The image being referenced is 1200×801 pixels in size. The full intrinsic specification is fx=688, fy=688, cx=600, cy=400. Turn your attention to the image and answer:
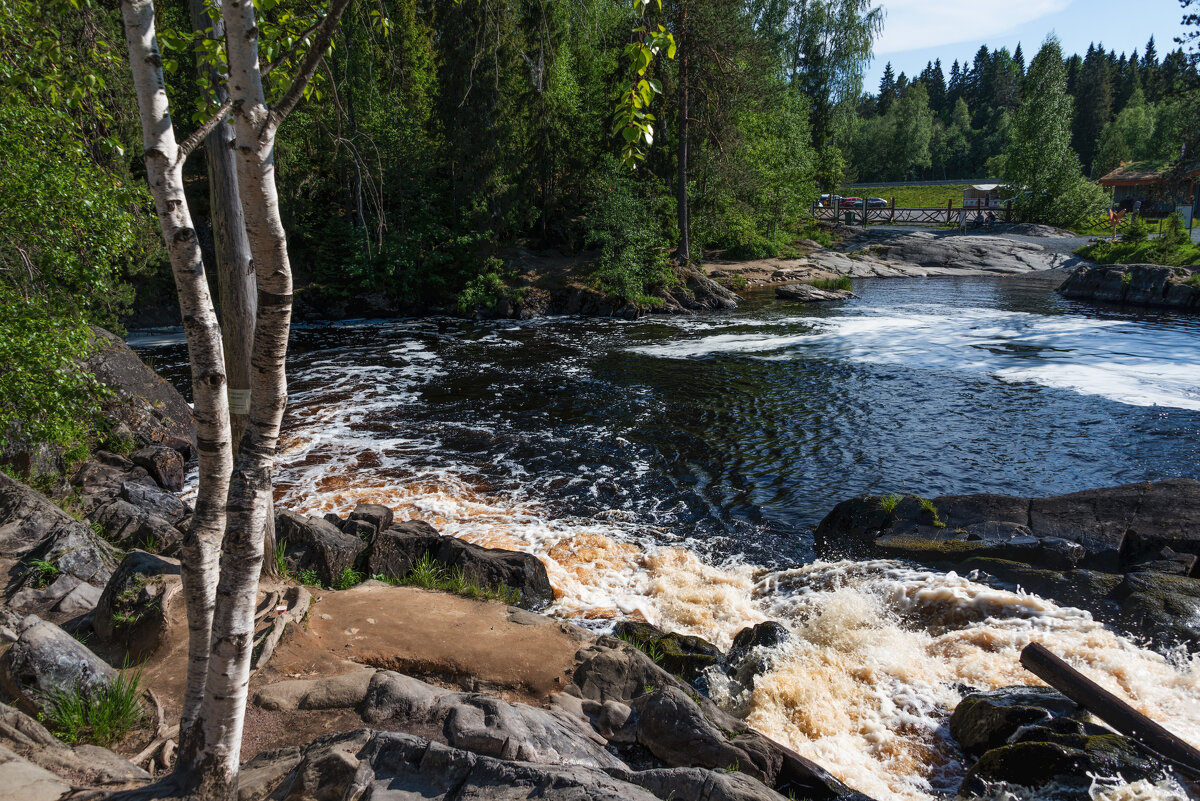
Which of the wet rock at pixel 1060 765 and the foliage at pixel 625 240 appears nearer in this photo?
the wet rock at pixel 1060 765

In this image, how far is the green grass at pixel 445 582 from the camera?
7.28 meters

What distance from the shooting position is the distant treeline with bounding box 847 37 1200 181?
67000 mm

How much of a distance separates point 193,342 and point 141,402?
11266 millimetres

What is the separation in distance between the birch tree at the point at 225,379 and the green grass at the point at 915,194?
71.0 m

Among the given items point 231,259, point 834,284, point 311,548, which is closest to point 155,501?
point 311,548

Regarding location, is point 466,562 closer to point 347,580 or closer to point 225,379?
point 347,580

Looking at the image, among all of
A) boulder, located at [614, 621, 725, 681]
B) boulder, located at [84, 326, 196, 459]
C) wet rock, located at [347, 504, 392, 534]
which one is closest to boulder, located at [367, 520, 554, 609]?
wet rock, located at [347, 504, 392, 534]

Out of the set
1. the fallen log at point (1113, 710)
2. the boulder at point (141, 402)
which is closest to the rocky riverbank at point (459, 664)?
the fallen log at point (1113, 710)

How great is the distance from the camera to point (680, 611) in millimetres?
7973

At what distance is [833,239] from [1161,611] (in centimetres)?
4486

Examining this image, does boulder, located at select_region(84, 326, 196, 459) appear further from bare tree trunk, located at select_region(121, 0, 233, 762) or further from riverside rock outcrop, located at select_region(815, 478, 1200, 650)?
riverside rock outcrop, located at select_region(815, 478, 1200, 650)

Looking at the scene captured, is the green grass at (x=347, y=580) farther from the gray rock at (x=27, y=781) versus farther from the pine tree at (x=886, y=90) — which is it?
the pine tree at (x=886, y=90)

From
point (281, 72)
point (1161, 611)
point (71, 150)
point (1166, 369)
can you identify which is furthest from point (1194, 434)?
point (71, 150)

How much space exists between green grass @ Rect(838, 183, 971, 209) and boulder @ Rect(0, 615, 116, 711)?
71084mm
